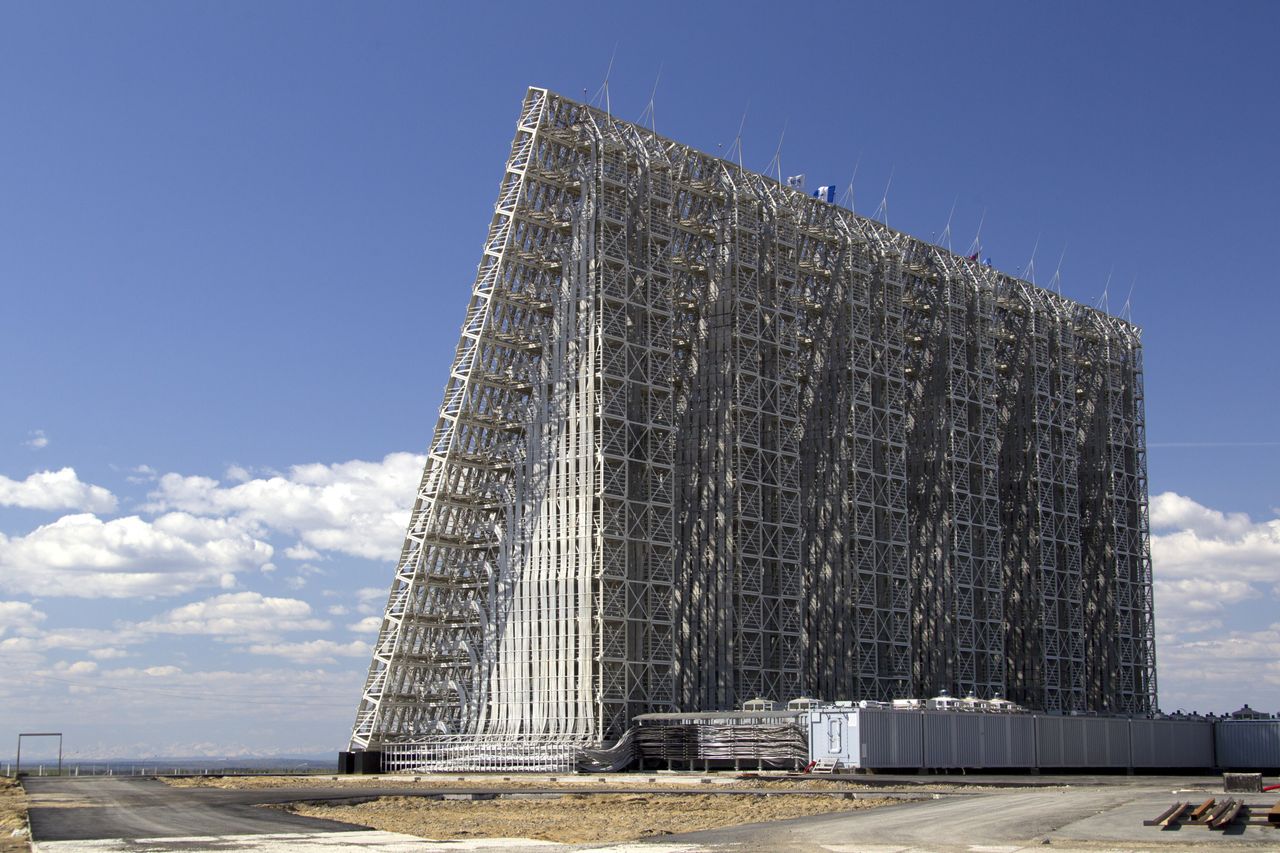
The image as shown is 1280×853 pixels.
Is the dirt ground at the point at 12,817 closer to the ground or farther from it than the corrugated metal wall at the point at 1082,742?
closer to the ground

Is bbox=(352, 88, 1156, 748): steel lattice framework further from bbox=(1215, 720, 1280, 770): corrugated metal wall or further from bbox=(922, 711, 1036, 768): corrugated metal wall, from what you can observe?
bbox=(1215, 720, 1280, 770): corrugated metal wall

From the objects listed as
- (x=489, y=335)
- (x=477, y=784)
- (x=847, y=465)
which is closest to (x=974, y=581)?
(x=847, y=465)

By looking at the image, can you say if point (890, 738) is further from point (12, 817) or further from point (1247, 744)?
point (12, 817)

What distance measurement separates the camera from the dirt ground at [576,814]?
39.4m

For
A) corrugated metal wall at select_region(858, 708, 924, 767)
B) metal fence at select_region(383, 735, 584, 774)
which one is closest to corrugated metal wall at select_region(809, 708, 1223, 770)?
corrugated metal wall at select_region(858, 708, 924, 767)

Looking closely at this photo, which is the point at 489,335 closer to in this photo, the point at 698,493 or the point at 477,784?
the point at 698,493

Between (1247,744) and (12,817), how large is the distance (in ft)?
260

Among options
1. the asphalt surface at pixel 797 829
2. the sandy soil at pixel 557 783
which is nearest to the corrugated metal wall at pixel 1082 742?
the sandy soil at pixel 557 783

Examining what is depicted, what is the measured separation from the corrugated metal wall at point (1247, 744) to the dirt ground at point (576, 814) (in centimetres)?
5970

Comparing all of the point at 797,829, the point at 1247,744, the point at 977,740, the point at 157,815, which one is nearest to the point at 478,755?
the point at 977,740

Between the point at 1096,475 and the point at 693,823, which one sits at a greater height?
the point at 1096,475

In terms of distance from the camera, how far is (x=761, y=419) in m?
92.6

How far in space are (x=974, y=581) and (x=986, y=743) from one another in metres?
29.0

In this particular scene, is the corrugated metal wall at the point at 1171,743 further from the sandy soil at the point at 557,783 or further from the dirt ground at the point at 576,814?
the dirt ground at the point at 576,814
